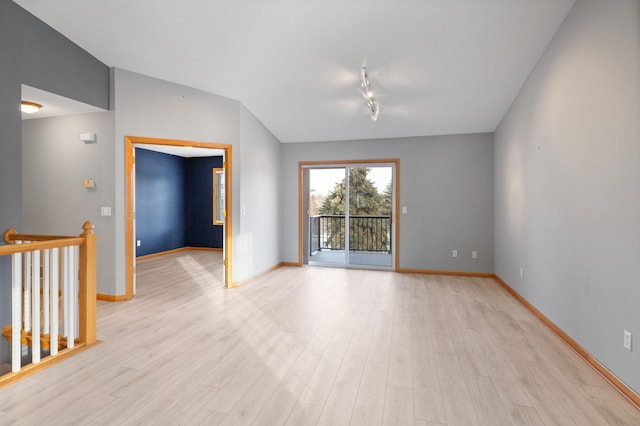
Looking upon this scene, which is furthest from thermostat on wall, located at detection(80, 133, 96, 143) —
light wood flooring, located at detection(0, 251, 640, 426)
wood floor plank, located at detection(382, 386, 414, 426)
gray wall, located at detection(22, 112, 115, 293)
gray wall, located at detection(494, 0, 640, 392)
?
gray wall, located at detection(494, 0, 640, 392)

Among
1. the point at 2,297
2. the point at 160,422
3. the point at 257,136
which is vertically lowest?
the point at 160,422

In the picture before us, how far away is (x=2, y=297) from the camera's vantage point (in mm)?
2771

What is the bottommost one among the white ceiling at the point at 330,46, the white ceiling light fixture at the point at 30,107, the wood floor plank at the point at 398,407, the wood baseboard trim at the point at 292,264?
the wood floor plank at the point at 398,407

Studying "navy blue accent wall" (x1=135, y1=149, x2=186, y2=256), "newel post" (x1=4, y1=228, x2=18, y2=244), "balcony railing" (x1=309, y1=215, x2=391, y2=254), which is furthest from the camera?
"navy blue accent wall" (x1=135, y1=149, x2=186, y2=256)

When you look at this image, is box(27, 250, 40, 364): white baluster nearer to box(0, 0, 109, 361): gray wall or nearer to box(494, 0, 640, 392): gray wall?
box(0, 0, 109, 361): gray wall

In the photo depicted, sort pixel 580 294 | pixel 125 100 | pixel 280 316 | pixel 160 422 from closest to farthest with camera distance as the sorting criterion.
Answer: pixel 160 422, pixel 580 294, pixel 280 316, pixel 125 100

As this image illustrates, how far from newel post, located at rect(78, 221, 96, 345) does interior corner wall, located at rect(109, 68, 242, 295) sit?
1293 mm

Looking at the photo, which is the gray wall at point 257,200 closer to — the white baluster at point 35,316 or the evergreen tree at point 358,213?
the evergreen tree at point 358,213

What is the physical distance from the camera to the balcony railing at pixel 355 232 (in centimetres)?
651

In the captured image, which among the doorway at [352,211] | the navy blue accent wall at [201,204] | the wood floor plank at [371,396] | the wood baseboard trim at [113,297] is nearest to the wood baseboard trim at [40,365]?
the wood baseboard trim at [113,297]


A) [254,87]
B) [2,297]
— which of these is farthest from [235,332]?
[254,87]

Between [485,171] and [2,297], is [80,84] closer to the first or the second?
[2,297]

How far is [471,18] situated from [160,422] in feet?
12.5

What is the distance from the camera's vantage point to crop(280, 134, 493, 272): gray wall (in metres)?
5.43
